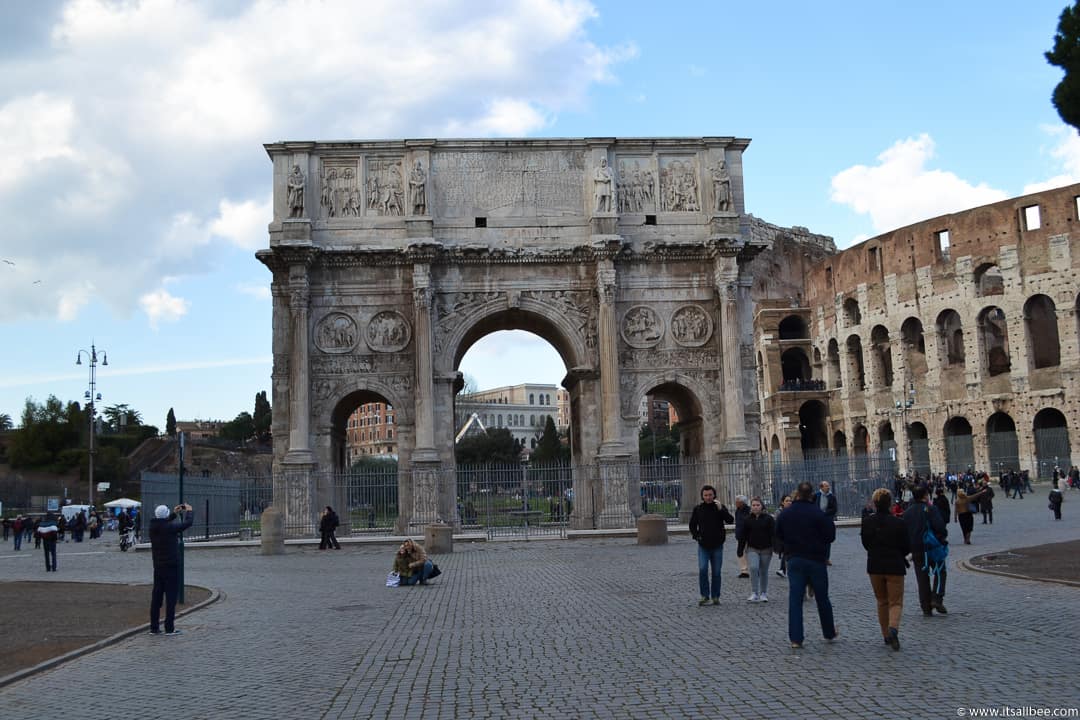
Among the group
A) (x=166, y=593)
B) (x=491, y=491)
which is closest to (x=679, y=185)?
(x=491, y=491)


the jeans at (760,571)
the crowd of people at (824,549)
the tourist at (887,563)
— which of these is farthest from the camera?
the jeans at (760,571)

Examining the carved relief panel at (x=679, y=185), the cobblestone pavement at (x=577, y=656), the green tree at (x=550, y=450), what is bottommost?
the cobblestone pavement at (x=577, y=656)

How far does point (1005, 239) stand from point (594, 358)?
29.4 metres

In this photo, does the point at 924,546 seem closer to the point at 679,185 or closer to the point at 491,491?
the point at 491,491

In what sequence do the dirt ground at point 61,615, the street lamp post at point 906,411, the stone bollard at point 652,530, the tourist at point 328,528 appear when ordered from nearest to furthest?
the dirt ground at point 61,615, the stone bollard at point 652,530, the tourist at point 328,528, the street lamp post at point 906,411

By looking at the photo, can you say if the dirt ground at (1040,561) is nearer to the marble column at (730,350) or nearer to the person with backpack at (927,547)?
the person with backpack at (927,547)

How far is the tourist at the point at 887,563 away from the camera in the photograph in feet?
27.8

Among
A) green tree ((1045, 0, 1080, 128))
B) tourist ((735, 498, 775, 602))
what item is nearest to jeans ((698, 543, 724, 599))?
tourist ((735, 498, 775, 602))

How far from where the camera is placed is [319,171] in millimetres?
29859

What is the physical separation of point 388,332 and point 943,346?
3422cm

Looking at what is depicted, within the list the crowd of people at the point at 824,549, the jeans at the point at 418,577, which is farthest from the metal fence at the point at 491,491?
the crowd of people at the point at 824,549

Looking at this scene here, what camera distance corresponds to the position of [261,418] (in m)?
96.4

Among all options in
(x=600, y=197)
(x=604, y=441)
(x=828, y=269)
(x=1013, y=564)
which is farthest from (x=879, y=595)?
(x=828, y=269)

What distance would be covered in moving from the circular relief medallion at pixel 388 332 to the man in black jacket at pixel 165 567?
18.5 meters
